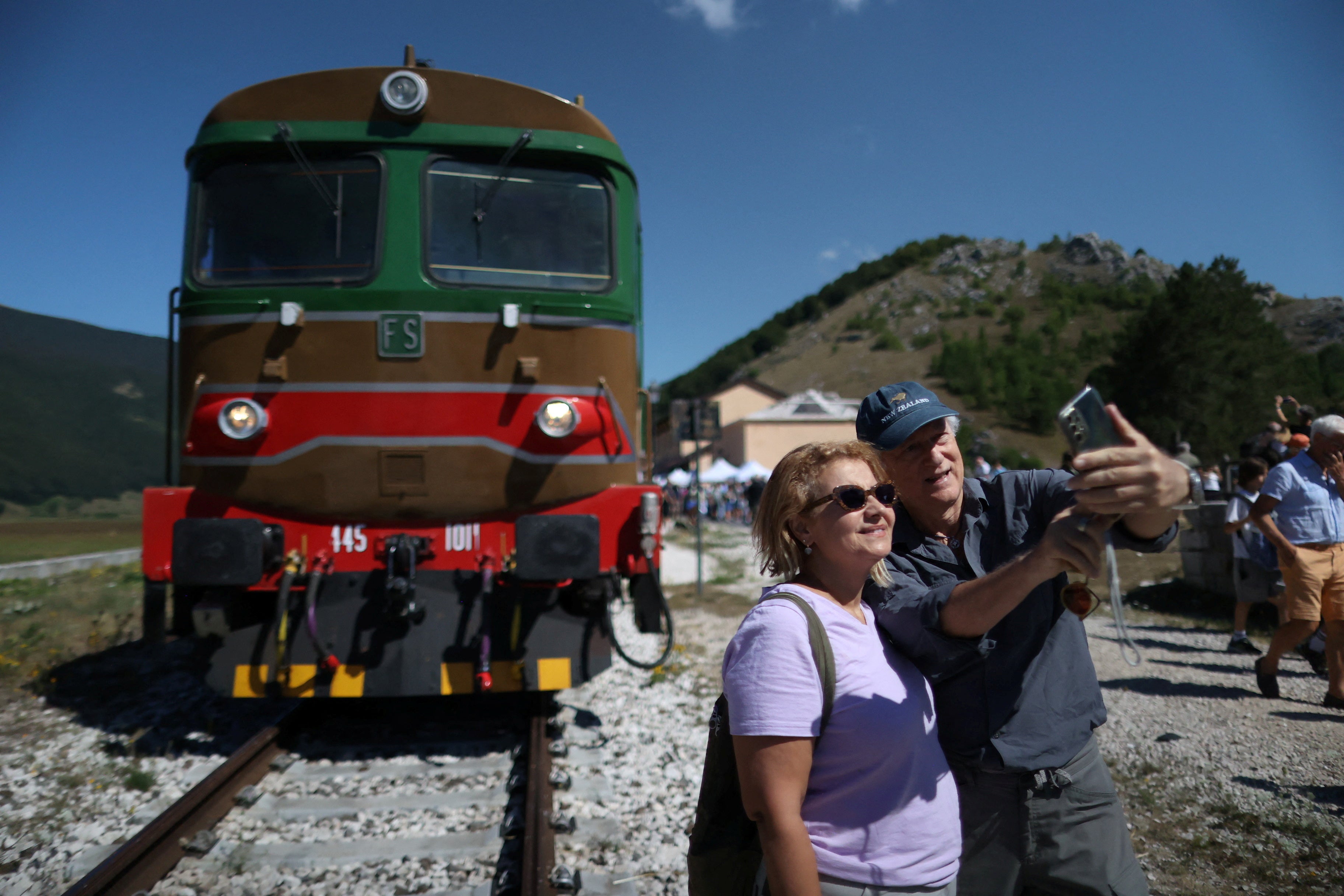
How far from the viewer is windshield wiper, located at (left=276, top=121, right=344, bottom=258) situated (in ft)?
15.2

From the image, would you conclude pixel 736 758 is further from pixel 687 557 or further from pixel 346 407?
pixel 687 557

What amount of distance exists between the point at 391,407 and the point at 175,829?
2222mm

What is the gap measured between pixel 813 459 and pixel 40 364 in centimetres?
1819

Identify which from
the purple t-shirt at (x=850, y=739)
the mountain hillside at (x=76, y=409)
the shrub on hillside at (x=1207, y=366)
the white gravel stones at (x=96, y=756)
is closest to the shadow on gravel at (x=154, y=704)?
the white gravel stones at (x=96, y=756)

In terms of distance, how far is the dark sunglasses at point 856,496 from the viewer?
1.71 meters

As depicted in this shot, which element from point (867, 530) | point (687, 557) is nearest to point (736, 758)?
point (867, 530)

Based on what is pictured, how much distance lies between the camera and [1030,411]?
84188mm

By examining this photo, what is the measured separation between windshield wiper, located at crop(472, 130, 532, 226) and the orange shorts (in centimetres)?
528

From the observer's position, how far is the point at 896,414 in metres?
2.02

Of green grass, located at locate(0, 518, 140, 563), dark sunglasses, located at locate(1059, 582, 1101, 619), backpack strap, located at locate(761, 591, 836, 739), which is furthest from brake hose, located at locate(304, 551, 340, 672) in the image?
green grass, located at locate(0, 518, 140, 563)

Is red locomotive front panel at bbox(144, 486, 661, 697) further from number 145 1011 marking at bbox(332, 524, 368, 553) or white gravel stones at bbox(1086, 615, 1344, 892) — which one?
white gravel stones at bbox(1086, 615, 1344, 892)

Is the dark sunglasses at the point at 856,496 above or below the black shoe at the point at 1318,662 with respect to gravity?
above

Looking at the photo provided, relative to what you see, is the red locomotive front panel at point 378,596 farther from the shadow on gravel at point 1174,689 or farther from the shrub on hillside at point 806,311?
the shrub on hillside at point 806,311

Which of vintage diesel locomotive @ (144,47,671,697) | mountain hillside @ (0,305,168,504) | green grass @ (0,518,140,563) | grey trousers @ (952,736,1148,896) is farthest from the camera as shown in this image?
mountain hillside @ (0,305,168,504)
